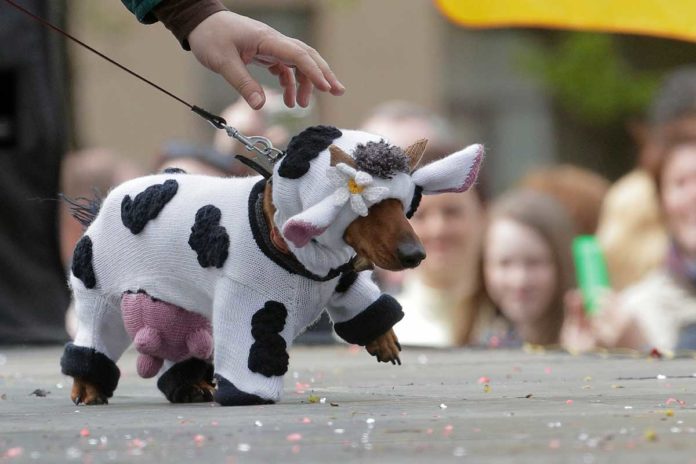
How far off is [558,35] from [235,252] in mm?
23579

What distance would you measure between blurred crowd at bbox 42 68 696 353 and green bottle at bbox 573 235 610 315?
0.15 ft

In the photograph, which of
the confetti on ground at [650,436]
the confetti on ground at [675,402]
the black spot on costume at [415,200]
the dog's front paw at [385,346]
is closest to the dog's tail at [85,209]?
the dog's front paw at [385,346]

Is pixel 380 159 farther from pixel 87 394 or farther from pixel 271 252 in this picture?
pixel 87 394

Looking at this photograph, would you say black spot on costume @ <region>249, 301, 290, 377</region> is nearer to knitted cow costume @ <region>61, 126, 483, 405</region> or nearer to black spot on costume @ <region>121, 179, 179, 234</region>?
knitted cow costume @ <region>61, 126, 483, 405</region>

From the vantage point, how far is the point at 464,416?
184 inches

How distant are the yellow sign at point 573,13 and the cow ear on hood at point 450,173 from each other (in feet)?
9.97

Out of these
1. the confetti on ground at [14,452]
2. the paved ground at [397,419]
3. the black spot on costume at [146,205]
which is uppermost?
the black spot on costume at [146,205]

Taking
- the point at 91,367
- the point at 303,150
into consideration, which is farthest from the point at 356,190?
the point at 91,367

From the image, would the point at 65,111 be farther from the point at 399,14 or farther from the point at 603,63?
the point at 603,63

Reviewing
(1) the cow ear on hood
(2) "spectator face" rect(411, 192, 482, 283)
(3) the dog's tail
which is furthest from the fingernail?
(2) "spectator face" rect(411, 192, 482, 283)

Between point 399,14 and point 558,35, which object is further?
point 558,35

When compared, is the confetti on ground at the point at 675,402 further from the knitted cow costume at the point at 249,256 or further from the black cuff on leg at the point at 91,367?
the black cuff on leg at the point at 91,367

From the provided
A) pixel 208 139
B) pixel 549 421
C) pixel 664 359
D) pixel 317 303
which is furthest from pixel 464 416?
pixel 208 139

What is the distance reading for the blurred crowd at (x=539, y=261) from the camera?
905 centimetres
